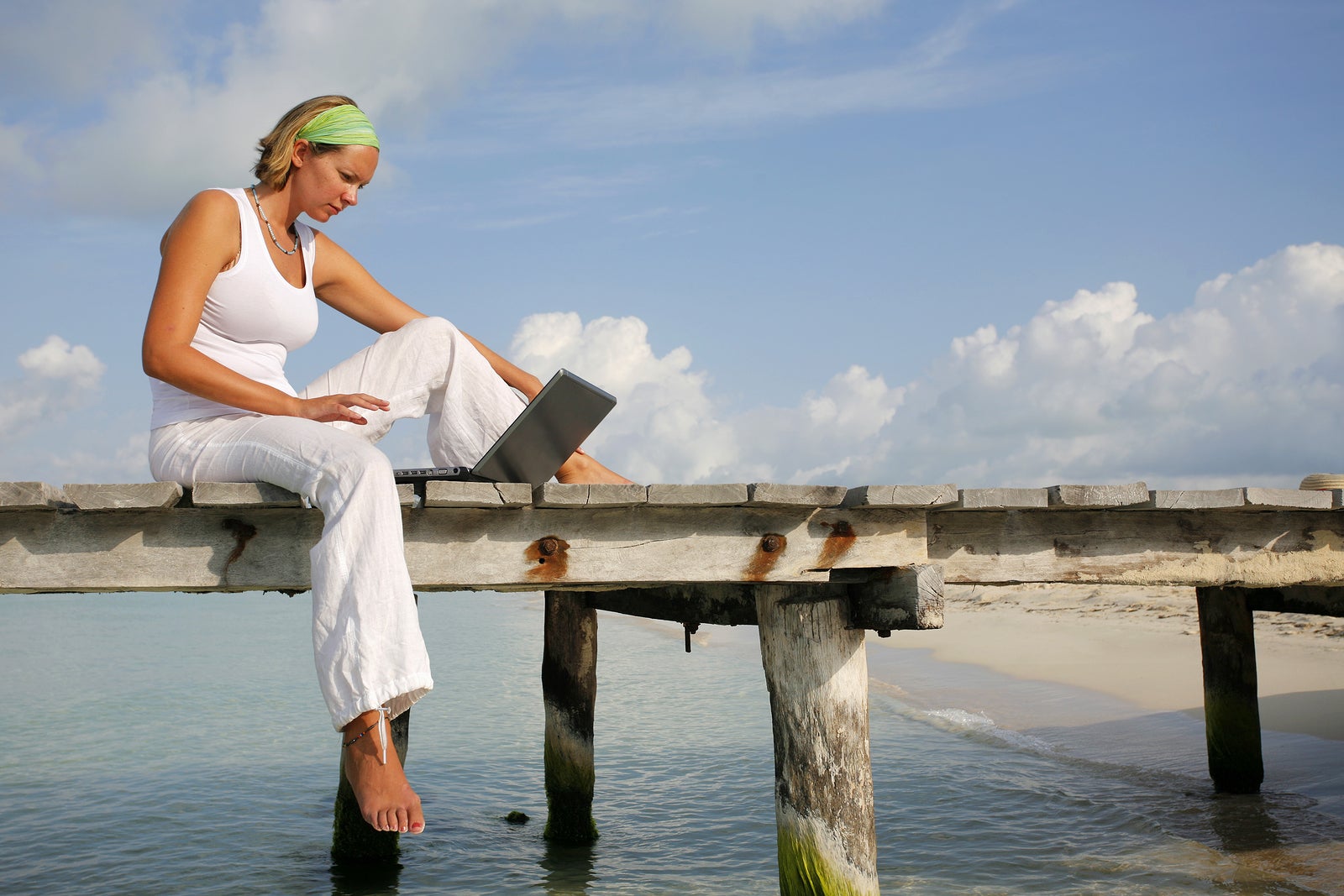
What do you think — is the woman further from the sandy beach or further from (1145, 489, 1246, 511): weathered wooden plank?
the sandy beach

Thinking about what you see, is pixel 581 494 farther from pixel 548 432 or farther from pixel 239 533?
pixel 239 533

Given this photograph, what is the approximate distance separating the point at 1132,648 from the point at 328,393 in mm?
15082

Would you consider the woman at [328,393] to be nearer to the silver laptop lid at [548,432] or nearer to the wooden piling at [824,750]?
the silver laptop lid at [548,432]

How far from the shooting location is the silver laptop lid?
3425 millimetres

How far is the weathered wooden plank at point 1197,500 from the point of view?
4.35 metres

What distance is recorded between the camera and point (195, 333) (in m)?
3.51

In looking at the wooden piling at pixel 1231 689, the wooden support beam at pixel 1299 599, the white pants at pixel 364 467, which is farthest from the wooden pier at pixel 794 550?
the wooden piling at pixel 1231 689

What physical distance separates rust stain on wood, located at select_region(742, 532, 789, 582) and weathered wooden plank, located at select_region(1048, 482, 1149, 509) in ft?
3.81

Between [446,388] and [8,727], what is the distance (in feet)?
45.5

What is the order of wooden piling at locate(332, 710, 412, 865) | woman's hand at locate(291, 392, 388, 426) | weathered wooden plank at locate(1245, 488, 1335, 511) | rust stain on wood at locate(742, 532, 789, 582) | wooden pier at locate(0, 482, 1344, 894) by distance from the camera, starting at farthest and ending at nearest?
wooden piling at locate(332, 710, 412, 865) → weathered wooden plank at locate(1245, 488, 1335, 511) → rust stain on wood at locate(742, 532, 789, 582) → wooden pier at locate(0, 482, 1344, 894) → woman's hand at locate(291, 392, 388, 426)

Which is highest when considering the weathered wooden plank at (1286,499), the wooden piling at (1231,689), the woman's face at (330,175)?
the woman's face at (330,175)

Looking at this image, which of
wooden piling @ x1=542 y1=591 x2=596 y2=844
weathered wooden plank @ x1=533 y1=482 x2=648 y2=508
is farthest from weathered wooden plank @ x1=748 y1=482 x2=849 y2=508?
wooden piling @ x1=542 y1=591 x2=596 y2=844

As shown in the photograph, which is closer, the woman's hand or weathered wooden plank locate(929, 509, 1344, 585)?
the woman's hand

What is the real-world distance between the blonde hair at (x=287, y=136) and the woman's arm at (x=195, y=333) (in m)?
0.25
